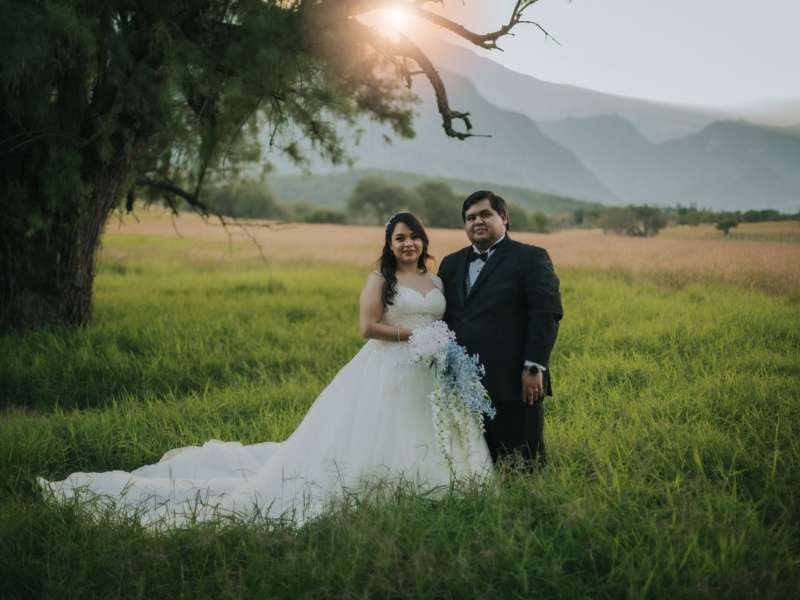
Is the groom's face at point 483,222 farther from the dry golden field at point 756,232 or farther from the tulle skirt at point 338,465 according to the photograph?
the dry golden field at point 756,232

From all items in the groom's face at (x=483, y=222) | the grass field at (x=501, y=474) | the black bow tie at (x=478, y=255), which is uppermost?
the groom's face at (x=483, y=222)

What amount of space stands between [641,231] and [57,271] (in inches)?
589

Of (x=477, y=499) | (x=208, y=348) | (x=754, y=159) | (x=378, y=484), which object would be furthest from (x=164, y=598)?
(x=754, y=159)

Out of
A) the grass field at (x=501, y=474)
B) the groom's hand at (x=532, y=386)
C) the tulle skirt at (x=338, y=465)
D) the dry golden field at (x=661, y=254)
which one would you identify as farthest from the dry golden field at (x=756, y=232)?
the tulle skirt at (x=338, y=465)

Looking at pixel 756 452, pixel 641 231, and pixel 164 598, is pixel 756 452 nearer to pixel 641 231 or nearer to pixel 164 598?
pixel 164 598

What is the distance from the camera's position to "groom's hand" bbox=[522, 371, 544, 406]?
12.0ft

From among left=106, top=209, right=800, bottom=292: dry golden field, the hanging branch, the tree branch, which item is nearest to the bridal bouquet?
the hanging branch

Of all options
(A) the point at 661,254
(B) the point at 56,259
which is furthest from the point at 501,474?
(A) the point at 661,254

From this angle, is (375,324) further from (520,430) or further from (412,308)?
(520,430)

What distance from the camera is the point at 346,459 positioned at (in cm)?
386

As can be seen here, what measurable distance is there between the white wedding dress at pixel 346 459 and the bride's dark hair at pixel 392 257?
0.08m

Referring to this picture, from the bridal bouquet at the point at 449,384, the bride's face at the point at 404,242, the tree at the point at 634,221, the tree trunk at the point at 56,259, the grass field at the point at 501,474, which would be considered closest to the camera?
the grass field at the point at 501,474

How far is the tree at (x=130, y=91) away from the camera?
6461mm

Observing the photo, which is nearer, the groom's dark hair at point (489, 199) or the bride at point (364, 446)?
the bride at point (364, 446)
